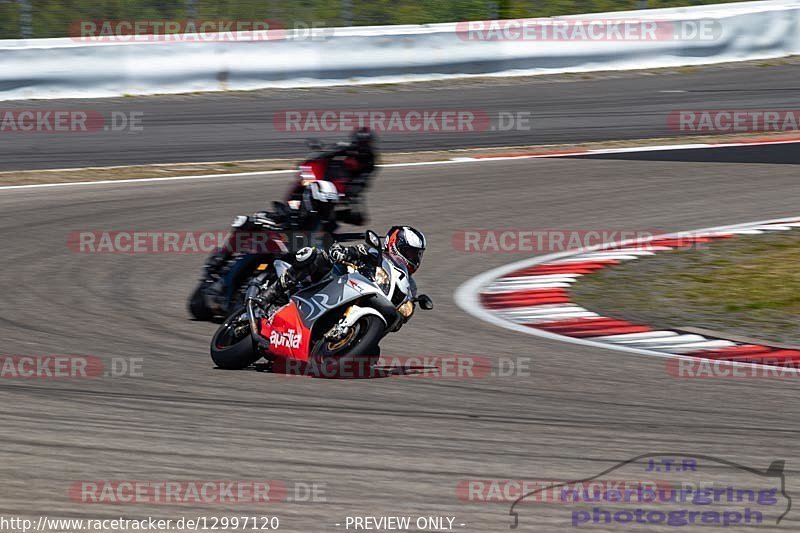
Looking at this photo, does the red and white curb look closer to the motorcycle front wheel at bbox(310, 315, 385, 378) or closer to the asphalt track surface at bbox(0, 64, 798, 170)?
the motorcycle front wheel at bbox(310, 315, 385, 378)

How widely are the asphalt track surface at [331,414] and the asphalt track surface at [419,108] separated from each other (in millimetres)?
4939

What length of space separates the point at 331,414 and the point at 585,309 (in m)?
3.43

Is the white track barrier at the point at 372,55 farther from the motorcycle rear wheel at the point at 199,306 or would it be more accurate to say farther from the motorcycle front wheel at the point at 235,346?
the motorcycle front wheel at the point at 235,346

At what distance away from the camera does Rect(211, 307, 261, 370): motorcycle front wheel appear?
7.11 meters

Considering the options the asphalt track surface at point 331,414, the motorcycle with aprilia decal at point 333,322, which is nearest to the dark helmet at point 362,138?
the motorcycle with aprilia decal at point 333,322

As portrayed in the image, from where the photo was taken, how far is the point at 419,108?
1792 centimetres

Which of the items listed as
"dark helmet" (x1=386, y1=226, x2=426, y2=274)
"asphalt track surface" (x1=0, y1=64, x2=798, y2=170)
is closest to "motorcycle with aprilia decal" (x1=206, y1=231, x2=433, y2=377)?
"dark helmet" (x1=386, y1=226, x2=426, y2=274)

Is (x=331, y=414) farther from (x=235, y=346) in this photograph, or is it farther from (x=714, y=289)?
(x=714, y=289)

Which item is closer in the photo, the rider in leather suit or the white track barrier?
the rider in leather suit

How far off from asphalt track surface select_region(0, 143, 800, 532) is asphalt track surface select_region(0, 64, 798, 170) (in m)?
4.94

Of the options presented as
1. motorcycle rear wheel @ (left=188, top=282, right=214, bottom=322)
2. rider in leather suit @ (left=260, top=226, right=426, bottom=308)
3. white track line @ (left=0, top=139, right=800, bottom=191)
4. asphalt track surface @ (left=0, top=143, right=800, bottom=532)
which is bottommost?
asphalt track surface @ (left=0, top=143, right=800, bottom=532)

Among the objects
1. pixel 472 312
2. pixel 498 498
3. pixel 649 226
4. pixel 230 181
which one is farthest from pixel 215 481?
pixel 230 181

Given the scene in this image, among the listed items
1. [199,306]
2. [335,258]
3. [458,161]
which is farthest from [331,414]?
[458,161]

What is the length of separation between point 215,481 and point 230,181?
939 cm
